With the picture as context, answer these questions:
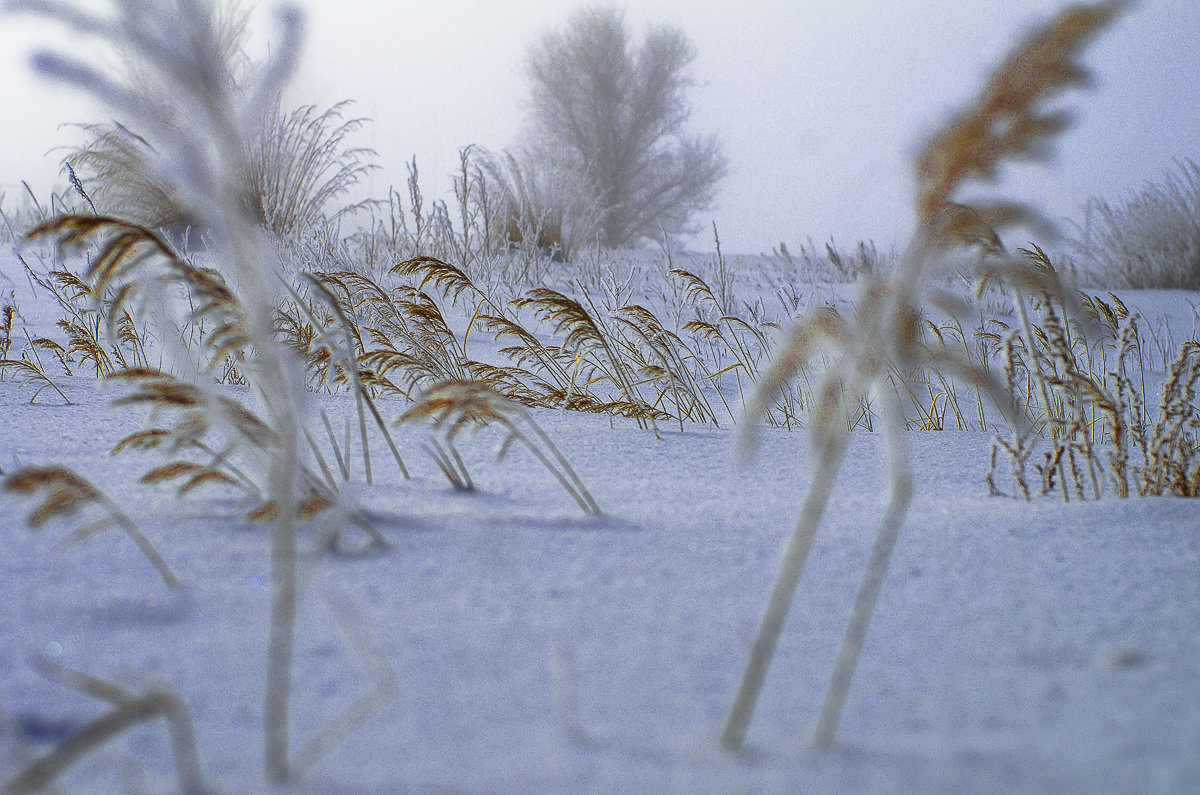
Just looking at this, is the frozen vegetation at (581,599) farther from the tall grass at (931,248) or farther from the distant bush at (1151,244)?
the distant bush at (1151,244)

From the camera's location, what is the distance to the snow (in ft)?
1.74

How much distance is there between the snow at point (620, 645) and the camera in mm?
530

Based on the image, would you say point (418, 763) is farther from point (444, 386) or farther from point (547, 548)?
point (444, 386)

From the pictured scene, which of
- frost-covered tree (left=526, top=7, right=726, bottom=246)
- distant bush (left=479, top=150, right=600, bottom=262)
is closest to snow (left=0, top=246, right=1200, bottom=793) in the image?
distant bush (left=479, top=150, right=600, bottom=262)

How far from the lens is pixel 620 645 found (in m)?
0.70

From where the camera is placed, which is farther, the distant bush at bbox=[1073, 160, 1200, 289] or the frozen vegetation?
the distant bush at bbox=[1073, 160, 1200, 289]

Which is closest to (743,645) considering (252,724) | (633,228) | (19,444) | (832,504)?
(252,724)

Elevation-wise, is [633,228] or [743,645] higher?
[633,228]

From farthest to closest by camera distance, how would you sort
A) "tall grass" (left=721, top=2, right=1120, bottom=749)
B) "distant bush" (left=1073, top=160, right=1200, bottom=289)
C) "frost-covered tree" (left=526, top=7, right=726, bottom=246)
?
"frost-covered tree" (left=526, top=7, right=726, bottom=246) → "distant bush" (left=1073, top=160, right=1200, bottom=289) → "tall grass" (left=721, top=2, right=1120, bottom=749)

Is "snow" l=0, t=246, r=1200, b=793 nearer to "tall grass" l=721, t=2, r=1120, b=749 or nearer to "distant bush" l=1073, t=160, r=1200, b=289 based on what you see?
"tall grass" l=721, t=2, r=1120, b=749

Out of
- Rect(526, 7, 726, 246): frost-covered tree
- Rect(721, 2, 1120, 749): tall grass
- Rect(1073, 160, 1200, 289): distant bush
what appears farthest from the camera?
Rect(526, 7, 726, 246): frost-covered tree

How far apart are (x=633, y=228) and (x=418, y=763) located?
64.6 ft

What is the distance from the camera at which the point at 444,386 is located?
997 millimetres

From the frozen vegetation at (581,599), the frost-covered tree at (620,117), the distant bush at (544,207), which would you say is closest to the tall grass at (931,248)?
the frozen vegetation at (581,599)
